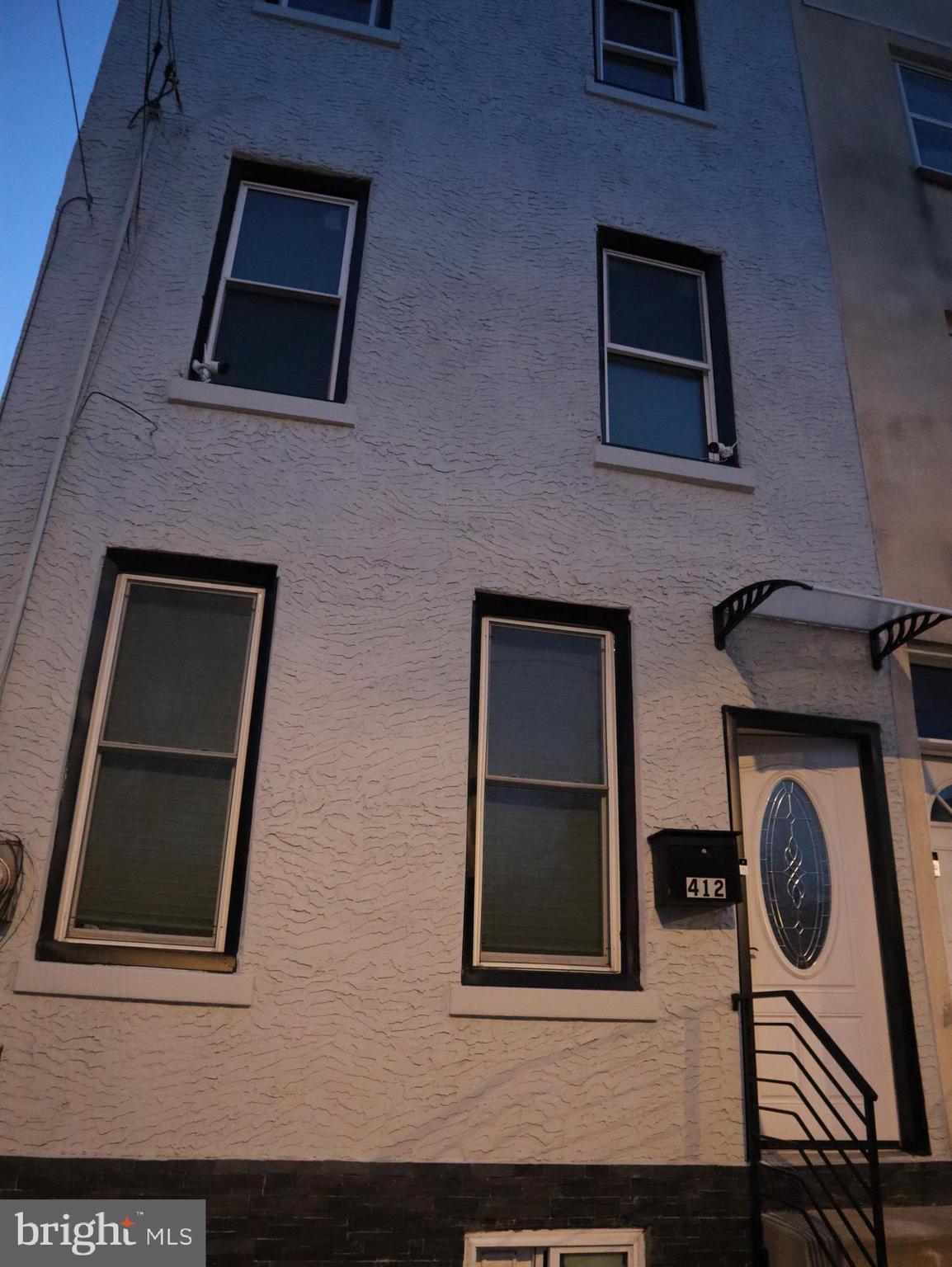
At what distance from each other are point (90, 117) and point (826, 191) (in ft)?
16.9

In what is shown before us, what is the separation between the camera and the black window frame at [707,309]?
5988mm

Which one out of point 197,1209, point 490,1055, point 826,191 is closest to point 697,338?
point 826,191

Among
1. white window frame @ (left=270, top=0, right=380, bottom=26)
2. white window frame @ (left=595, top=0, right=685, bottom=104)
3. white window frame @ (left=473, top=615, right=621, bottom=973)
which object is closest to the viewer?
white window frame @ (left=473, top=615, right=621, bottom=973)

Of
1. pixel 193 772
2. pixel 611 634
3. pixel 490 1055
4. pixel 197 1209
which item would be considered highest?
pixel 611 634

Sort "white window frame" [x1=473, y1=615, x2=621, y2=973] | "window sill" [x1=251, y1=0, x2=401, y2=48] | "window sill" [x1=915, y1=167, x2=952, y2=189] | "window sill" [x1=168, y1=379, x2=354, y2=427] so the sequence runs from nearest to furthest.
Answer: "white window frame" [x1=473, y1=615, x2=621, y2=973] → "window sill" [x1=168, y1=379, x2=354, y2=427] → "window sill" [x1=251, y1=0, x2=401, y2=48] → "window sill" [x1=915, y1=167, x2=952, y2=189]

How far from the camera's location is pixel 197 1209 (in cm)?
381

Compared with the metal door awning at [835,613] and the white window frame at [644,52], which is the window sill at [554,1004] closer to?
the metal door awning at [835,613]

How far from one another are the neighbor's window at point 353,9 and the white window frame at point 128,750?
4.50m

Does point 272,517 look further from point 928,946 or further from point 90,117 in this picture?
point 928,946

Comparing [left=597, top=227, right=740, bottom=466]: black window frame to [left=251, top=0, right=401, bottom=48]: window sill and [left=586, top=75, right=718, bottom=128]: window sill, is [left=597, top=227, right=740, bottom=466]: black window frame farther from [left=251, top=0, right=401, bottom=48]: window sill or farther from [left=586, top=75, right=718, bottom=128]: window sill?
[left=251, top=0, right=401, bottom=48]: window sill

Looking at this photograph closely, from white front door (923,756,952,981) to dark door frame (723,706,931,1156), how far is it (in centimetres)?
42

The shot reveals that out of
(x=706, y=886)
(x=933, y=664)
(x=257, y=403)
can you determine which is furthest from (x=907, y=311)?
(x=257, y=403)

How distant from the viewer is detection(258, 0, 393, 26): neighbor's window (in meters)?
6.60

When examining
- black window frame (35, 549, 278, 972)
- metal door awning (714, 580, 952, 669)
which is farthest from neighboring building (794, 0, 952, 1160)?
black window frame (35, 549, 278, 972)
